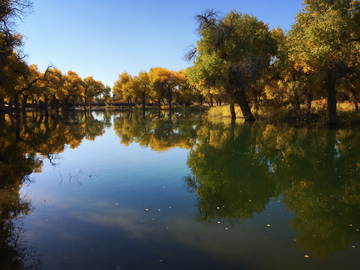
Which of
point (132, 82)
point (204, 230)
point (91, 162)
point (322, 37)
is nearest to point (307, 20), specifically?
point (322, 37)

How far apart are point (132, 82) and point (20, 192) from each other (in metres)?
70.4

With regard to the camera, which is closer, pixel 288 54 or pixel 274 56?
pixel 288 54

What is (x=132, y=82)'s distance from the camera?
74500 millimetres

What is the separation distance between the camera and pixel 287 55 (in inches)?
1028

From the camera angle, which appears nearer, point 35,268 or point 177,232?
point 35,268

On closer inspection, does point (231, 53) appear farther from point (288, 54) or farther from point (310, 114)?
point (310, 114)

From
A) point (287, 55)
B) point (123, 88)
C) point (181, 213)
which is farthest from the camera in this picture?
point (123, 88)

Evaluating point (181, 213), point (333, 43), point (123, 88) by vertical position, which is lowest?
point (181, 213)

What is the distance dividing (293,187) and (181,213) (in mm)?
3513

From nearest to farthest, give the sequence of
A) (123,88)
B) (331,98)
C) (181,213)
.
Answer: (181,213), (331,98), (123,88)

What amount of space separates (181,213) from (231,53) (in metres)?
25.5

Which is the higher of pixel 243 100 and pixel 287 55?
pixel 287 55

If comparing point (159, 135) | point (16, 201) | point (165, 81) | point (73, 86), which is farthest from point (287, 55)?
point (73, 86)

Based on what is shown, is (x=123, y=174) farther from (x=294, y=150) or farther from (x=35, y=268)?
(x=294, y=150)
